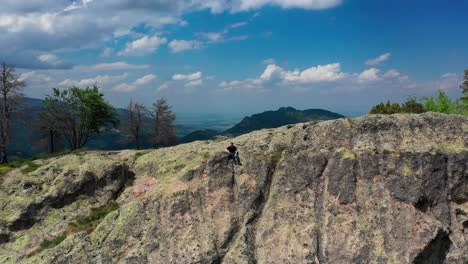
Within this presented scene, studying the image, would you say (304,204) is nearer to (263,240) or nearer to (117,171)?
(263,240)

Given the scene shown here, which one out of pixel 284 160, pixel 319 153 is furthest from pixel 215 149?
pixel 319 153

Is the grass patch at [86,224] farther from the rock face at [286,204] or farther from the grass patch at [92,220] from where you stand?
the rock face at [286,204]

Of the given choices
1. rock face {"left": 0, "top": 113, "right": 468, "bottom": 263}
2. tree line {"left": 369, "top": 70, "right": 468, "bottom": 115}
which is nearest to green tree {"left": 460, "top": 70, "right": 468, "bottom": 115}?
tree line {"left": 369, "top": 70, "right": 468, "bottom": 115}

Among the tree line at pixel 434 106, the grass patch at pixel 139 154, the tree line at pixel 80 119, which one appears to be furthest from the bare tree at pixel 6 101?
the tree line at pixel 434 106

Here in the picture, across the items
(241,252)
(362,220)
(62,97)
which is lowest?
(241,252)

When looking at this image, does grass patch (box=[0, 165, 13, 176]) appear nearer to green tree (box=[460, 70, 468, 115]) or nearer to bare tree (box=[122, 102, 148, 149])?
bare tree (box=[122, 102, 148, 149])

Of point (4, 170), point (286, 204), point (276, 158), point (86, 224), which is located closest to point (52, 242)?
point (86, 224)

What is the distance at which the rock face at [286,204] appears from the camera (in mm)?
30109

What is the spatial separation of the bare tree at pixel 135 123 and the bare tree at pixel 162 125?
95.1 inches

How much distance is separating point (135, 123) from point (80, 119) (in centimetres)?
1275

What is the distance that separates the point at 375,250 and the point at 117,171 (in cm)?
2924

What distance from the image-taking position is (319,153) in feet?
116

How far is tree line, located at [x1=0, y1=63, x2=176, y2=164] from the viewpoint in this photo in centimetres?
6278

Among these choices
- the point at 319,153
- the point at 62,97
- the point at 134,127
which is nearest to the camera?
the point at 319,153
